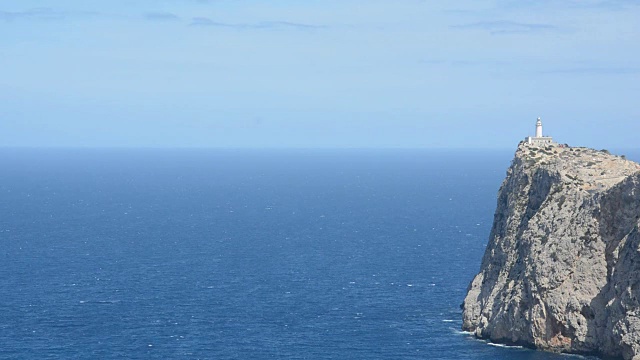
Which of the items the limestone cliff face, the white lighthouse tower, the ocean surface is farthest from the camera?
the white lighthouse tower

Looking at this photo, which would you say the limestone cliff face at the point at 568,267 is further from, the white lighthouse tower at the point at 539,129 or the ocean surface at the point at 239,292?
the white lighthouse tower at the point at 539,129

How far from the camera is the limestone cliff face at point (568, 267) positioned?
265 feet

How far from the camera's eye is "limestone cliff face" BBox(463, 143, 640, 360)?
80688mm

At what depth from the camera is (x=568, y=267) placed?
8625cm

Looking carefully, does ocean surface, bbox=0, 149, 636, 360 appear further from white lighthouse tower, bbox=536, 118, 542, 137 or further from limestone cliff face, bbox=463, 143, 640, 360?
white lighthouse tower, bbox=536, 118, 542, 137

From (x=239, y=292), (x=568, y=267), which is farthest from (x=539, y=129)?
(x=239, y=292)

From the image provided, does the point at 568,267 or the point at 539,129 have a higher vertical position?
the point at 539,129

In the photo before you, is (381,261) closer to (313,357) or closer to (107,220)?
(313,357)

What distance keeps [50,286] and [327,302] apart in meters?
32.9

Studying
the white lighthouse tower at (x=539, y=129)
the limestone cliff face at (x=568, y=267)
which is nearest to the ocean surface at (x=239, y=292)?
the limestone cliff face at (x=568, y=267)

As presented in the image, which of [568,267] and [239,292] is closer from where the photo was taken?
[568,267]

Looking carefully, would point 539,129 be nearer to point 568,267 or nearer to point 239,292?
point 568,267

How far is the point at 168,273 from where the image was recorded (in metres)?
126

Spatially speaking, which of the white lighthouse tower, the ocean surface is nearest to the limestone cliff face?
the ocean surface
